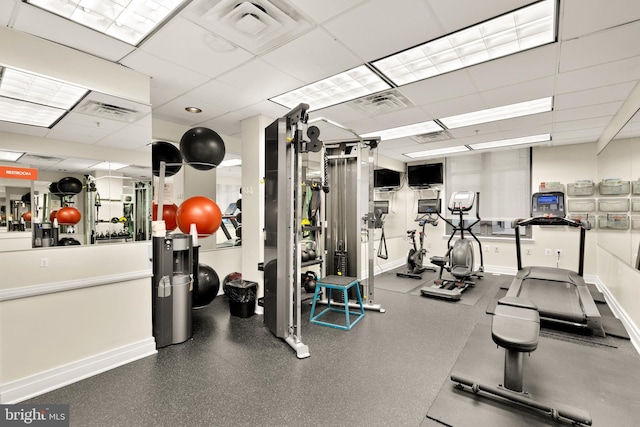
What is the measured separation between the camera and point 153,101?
350 cm

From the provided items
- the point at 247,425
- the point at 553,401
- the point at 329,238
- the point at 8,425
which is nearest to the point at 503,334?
the point at 553,401

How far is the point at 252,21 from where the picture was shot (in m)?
2.08

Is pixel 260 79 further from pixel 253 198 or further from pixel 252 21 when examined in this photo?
pixel 253 198

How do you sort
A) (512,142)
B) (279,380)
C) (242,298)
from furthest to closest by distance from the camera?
1. (512,142)
2. (242,298)
3. (279,380)

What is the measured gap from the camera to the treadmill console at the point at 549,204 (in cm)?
512

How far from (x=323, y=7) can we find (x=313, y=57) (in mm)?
639

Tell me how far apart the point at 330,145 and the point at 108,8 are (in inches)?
114

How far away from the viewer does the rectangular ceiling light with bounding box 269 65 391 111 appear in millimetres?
2979

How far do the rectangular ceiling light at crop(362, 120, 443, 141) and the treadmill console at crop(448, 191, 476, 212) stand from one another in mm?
1741

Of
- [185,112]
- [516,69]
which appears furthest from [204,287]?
[516,69]

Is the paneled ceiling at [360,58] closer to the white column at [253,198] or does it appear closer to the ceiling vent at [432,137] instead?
the white column at [253,198]

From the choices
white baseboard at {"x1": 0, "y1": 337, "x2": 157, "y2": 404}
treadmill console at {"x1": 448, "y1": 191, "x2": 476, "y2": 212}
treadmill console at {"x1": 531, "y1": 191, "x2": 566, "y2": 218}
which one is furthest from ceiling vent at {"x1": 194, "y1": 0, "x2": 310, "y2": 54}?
treadmill console at {"x1": 531, "y1": 191, "x2": 566, "y2": 218}

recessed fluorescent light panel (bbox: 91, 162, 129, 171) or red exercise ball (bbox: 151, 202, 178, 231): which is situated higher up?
recessed fluorescent light panel (bbox: 91, 162, 129, 171)

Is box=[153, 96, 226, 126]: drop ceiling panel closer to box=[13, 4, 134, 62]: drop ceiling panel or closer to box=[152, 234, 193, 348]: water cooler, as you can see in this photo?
box=[13, 4, 134, 62]: drop ceiling panel
